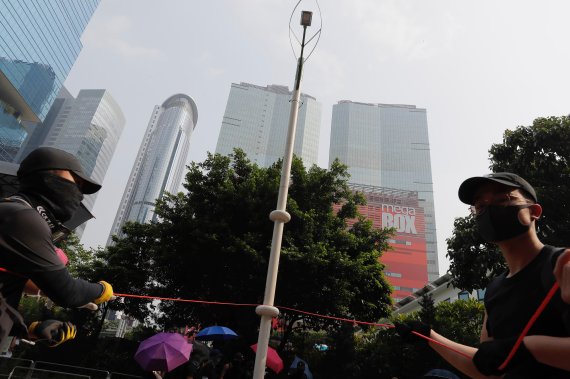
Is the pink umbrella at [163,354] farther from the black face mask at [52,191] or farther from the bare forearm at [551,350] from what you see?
the bare forearm at [551,350]

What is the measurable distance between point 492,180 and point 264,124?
11160 centimetres

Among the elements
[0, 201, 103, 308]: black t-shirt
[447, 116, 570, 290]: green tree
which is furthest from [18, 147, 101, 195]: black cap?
[447, 116, 570, 290]: green tree

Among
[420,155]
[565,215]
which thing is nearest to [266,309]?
[565,215]

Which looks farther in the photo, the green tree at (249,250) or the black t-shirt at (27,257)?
the green tree at (249,250)

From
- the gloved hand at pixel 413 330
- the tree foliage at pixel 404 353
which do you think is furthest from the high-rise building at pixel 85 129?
the gloved hand at pixel 413 330

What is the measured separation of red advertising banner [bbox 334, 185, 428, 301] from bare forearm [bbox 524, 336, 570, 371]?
215 ft

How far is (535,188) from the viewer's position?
11.2m

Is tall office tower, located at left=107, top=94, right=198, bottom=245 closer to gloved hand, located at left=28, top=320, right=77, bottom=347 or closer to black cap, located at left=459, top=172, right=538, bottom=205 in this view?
gloved hand, located at left=28, top=320, right=77, bottom=347

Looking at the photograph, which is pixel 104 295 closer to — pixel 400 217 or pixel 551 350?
pixel 551 350

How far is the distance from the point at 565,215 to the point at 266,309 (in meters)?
11.0

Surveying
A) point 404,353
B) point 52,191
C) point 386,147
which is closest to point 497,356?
point 52,191

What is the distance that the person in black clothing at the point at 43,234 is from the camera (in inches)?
74.9

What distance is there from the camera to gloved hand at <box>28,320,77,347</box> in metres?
Answer: 2.13

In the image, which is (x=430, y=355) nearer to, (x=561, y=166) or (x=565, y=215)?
(x=565, y=215)
